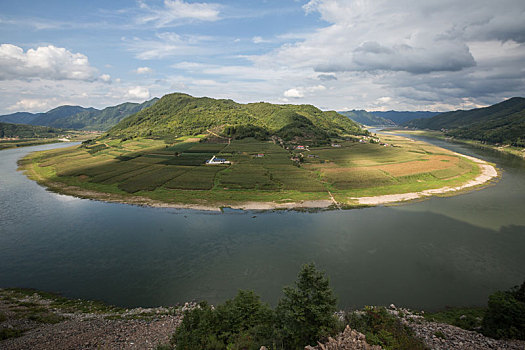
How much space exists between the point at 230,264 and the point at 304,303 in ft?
63.2

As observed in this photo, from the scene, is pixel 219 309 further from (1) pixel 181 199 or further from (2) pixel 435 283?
(1) pixel 181 199

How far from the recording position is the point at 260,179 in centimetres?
7212

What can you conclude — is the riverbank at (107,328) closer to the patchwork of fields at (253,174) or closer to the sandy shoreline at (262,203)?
the sandy shoreline at (262,203)

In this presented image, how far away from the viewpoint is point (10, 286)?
30.2m

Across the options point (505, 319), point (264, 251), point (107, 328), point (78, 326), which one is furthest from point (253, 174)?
point (505, 319)

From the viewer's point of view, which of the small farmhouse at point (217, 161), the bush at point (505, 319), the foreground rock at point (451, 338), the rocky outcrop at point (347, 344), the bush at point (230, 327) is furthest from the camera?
the small farmhouse at point (217, 161)

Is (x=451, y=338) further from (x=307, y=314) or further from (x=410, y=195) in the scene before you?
(x=410, y=195)

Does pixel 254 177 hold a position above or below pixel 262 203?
above

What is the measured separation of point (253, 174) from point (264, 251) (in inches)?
1661

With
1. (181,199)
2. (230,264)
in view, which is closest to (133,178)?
(181,199)

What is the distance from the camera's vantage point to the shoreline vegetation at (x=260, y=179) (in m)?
60.4

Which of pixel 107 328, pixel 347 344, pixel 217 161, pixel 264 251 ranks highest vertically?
pixel 217 161

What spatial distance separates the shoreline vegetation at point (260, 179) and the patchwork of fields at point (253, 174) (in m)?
0.27

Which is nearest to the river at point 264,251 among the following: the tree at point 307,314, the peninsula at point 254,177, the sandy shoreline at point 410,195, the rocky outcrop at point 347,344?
the sandy shoreline at point 410,195
